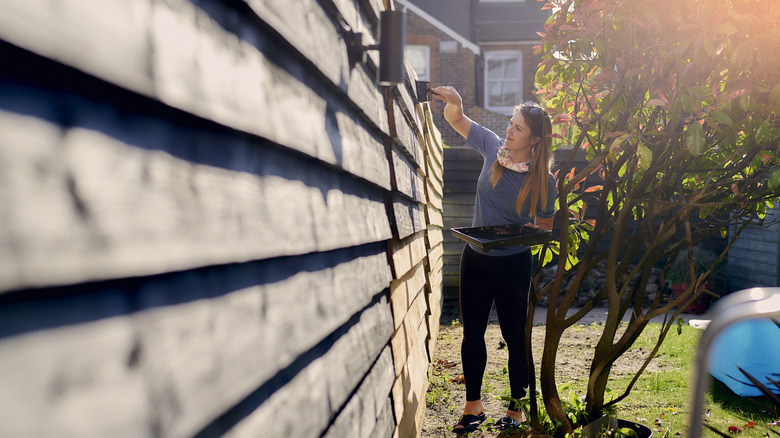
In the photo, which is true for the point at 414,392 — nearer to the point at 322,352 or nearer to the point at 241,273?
the point at 322,352

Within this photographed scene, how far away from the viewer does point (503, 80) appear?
1741 cm

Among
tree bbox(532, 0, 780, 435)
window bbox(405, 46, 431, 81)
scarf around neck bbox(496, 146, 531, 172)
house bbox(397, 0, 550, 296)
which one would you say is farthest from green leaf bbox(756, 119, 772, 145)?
window bbox(405, 46, 431, 81)

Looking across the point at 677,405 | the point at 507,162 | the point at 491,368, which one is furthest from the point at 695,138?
the point at 491,368

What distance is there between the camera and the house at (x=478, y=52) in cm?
1589

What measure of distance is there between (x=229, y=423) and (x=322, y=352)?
0.47 meters

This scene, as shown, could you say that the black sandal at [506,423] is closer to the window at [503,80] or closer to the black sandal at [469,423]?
the black sandal at [469,423]

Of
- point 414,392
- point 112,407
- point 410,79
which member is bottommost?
point 414,392

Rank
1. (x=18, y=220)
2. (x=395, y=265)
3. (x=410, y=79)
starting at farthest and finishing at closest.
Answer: (x=410, y=79) → (x=395, y=265) → (x=18, y=220)

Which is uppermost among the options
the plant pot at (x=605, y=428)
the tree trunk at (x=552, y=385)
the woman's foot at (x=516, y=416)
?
the tree trunk at (x=552, y=385)

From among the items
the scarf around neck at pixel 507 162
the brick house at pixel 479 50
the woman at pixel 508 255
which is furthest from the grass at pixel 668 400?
the brick house at pixel 479 50

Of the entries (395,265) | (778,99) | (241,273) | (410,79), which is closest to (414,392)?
(395,265)

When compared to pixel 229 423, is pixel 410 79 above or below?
above

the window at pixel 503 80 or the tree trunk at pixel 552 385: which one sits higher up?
the window at pixel 503 80

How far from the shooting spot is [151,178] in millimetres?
642
